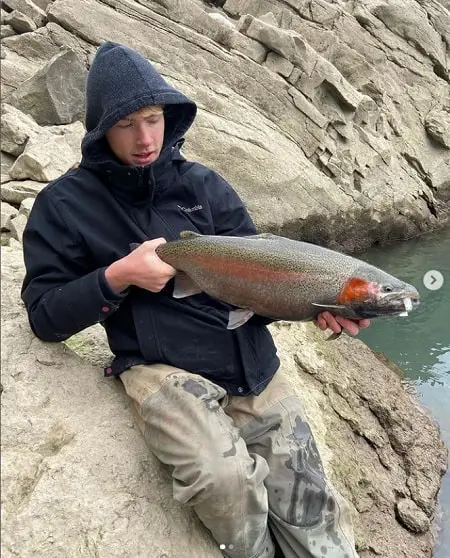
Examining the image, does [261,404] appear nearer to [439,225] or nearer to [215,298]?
[215,298]

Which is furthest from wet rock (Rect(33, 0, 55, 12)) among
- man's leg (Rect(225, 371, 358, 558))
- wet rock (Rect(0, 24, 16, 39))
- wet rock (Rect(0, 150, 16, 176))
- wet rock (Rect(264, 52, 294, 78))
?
man's leg (Rect(225, 371, 358, 558))

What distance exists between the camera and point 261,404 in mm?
3861

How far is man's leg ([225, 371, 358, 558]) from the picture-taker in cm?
360

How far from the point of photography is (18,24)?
13.2 metres

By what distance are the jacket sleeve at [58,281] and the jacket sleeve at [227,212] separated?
1.08 m

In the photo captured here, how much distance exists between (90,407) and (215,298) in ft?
4.07

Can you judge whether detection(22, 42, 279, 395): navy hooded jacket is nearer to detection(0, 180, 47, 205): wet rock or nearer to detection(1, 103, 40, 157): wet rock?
detection(0, 180, 47, 205): wet rock

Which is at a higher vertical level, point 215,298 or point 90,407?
point 215,298

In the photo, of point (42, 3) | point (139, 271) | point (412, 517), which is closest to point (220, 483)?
point (139, 271)

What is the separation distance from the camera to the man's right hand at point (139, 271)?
330 cm

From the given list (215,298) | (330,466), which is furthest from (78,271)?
(330,466)

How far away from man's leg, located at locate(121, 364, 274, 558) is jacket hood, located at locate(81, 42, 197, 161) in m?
1.63

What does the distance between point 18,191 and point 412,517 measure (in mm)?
6713

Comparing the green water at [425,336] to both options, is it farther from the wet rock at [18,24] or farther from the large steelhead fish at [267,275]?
the wet rock at [18,24]
